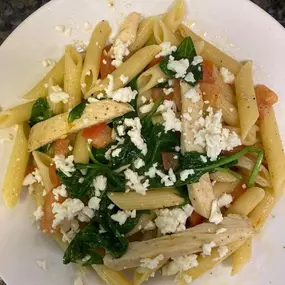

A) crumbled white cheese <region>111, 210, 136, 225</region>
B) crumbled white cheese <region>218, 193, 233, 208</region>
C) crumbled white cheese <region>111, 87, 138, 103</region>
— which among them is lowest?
crumbled white cheese <region>218, 193, 233, 208</region>

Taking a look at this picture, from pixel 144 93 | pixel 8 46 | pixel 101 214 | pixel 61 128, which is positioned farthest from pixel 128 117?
pixel 8 46

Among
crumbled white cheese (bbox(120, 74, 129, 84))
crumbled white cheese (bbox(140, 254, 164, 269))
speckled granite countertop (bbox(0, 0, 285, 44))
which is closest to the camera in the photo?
crumbled white cheese (bbox(140, 254, 164, 269))

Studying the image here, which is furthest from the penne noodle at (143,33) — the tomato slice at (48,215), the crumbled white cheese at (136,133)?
the tomato slice at (48,215)

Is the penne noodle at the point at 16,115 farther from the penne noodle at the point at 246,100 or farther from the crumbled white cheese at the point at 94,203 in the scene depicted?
the penne noodle at the point at 246,100

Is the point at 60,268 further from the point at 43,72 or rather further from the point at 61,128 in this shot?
the point at 43,72

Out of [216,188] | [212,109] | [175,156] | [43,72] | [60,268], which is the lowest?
[60,268]

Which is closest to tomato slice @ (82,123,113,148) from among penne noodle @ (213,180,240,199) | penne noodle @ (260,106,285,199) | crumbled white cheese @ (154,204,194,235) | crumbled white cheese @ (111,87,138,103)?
crumbled white cheese @ (111,87,138,103)

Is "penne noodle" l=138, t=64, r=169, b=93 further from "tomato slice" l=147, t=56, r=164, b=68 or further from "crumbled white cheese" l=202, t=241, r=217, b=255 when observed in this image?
"crumbled white cheese" l=202, t=241, r=217, b=255
